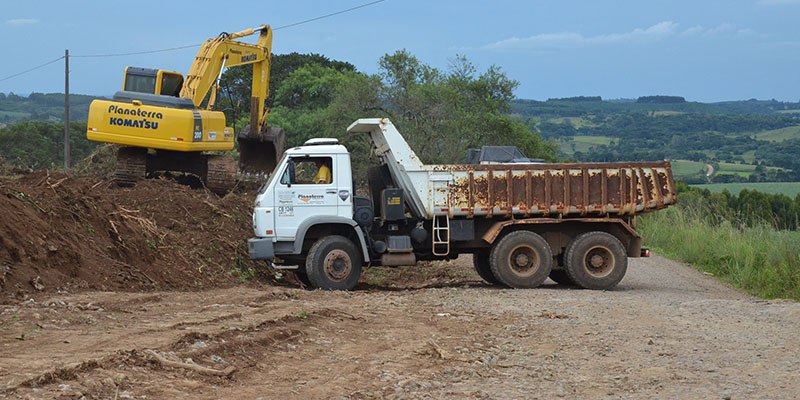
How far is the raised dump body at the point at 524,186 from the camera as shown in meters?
17.8

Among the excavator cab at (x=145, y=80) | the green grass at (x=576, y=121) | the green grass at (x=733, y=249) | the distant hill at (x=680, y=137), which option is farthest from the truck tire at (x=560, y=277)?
the green grass at (x=576, y=121)

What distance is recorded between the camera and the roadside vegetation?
66.8 ft

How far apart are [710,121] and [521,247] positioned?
120666 millimetres

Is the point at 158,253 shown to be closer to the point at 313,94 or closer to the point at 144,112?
the point at 144,112

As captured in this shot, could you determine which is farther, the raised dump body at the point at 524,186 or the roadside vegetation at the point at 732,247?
the roadside vegetation at the point at 732,247

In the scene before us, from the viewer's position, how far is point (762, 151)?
106 metres

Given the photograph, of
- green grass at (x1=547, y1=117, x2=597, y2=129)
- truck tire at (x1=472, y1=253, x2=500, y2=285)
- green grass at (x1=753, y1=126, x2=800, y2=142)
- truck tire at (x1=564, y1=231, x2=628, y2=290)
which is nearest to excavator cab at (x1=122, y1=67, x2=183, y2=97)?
truck tire at (x1=472, y1=253, x2=500, y2=285)

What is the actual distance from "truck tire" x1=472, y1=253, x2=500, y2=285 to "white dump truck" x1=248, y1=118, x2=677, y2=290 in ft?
1.81

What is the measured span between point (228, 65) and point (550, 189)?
11.3 m

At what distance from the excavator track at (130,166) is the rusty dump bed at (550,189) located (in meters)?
9.08

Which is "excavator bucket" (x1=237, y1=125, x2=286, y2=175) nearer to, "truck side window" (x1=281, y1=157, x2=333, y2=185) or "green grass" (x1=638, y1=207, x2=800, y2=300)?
"truck side window" (x1=281, y1=157, x2=333, y2=185)

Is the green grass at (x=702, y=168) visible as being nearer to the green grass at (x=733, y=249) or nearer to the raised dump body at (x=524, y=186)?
the green grass at (x=733, y=249)

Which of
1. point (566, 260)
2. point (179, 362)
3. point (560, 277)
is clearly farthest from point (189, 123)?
point (179, 362)

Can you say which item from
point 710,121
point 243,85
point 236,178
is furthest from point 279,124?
point 710,121
